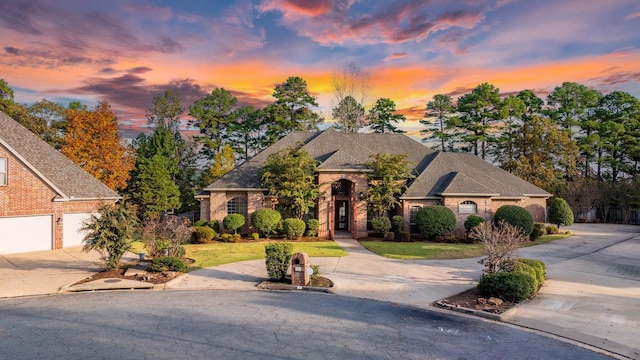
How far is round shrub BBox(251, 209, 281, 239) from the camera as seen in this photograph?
25359 mm

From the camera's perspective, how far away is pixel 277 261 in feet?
46.7

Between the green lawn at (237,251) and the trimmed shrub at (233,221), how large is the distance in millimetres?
1922

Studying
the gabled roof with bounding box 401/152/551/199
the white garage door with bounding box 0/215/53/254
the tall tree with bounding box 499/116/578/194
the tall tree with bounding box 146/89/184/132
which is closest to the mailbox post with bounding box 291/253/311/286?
the gabled roof with bounding box 401/152/551/199

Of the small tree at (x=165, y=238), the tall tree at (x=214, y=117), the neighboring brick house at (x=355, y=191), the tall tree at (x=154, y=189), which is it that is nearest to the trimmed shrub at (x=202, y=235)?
the neighboring brick house at (x=355, y=191)

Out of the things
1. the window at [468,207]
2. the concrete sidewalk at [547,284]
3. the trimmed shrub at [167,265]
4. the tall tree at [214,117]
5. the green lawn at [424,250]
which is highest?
the tall tree at [214,117]

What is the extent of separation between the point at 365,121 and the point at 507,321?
1688 inches

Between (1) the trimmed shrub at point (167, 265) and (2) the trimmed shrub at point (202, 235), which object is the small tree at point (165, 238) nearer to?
(1) the trimmed shrub at point (167, 265)

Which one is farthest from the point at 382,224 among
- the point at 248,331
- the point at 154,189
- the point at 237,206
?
the point at 154,189

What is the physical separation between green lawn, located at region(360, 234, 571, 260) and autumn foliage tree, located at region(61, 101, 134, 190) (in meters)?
25.8

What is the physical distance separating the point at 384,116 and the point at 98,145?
3497 centimetres

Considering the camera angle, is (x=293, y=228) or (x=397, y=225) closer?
(x=293, y=228)

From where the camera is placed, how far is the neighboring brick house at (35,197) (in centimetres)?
2041

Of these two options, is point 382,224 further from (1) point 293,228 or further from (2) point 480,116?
(2) point 480,116

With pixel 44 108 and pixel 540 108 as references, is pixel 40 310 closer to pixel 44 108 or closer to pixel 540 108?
pixel 44 108
